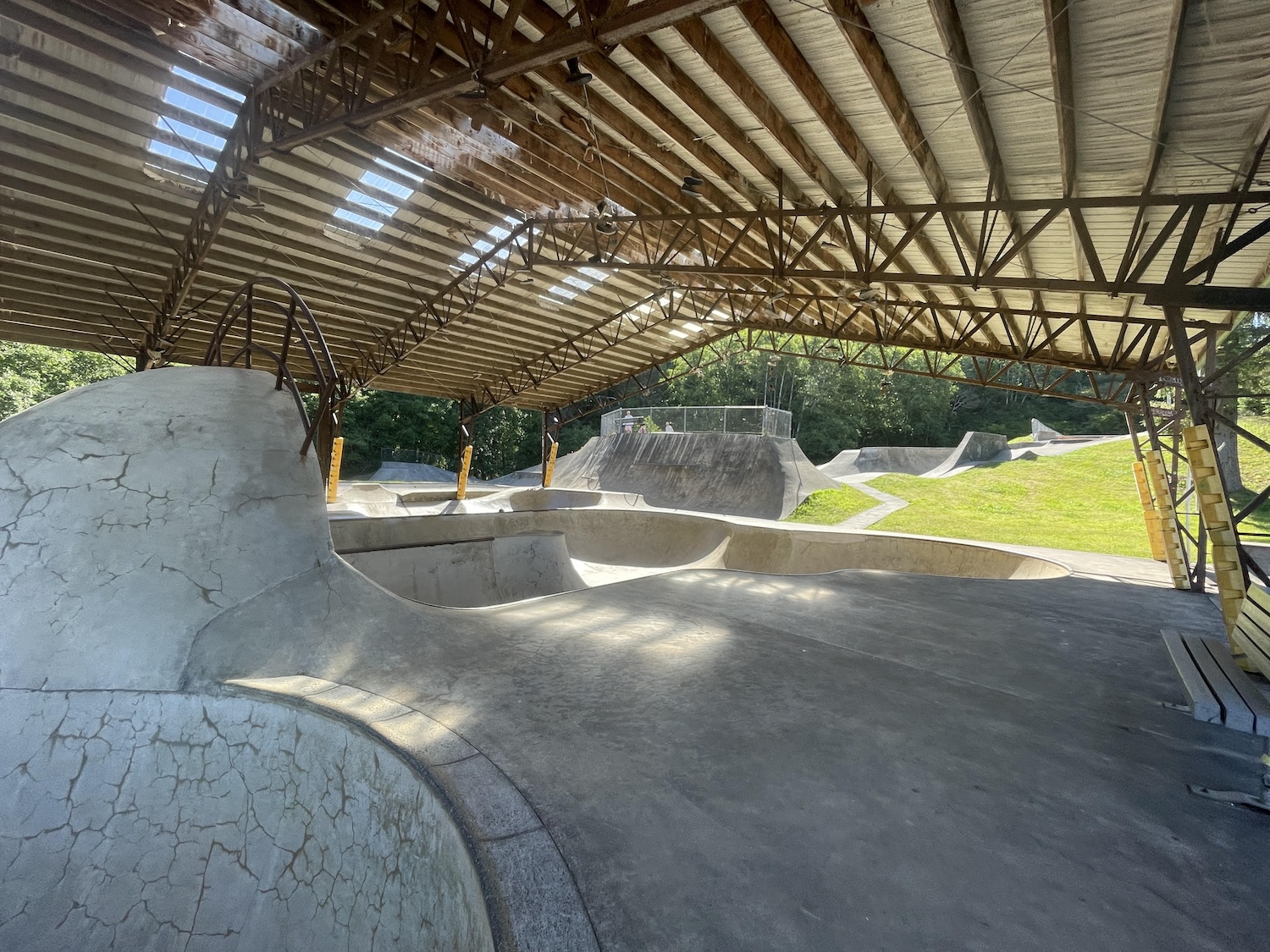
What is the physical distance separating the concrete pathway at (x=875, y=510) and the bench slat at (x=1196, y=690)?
12.8 meters

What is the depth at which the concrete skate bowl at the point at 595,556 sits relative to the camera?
8.76 metres

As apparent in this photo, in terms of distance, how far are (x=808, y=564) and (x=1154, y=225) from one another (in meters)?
7.74

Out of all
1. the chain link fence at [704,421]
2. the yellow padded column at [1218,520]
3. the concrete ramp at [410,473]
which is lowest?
the concrete ramp at [410,473]

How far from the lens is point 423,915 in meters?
2.42

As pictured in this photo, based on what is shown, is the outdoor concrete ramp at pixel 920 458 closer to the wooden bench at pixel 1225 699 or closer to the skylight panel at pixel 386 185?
the skylight panel at pixel 386 185

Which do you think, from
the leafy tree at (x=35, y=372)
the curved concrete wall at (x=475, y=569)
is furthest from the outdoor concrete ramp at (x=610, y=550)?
the leafy tree at (x=35, y=372)

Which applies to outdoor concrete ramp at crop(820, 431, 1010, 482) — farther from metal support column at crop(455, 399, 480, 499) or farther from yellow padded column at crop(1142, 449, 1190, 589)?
yellow padded column at crop(1142, 449, 1190, 589)

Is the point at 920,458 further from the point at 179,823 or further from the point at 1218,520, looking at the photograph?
the point at 179,823

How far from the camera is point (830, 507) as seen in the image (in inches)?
810

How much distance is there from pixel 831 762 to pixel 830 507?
732 inches

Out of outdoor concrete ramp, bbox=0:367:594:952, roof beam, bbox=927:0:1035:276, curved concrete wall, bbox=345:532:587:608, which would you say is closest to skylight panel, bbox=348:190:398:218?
curved concrete wall, bbox=345:532:587:608

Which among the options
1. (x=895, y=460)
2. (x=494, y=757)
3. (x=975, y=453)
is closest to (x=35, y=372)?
(x=494, y=757)

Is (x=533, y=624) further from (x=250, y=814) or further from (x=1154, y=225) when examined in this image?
(x=1154, y=225)

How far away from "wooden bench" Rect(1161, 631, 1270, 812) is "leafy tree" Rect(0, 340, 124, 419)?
2992cm
